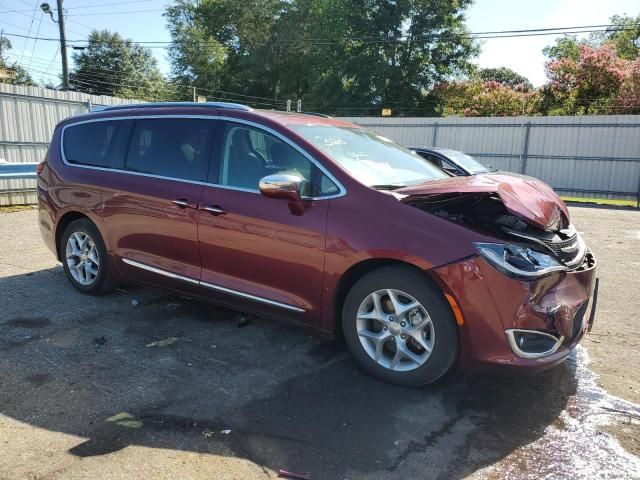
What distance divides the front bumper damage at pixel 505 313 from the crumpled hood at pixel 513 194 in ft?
1.37

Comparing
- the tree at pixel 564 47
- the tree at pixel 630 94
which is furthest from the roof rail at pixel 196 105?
the tree at pixel 564 47

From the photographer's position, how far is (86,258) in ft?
16.4

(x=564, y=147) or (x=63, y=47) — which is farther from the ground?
(x=63, y=47)

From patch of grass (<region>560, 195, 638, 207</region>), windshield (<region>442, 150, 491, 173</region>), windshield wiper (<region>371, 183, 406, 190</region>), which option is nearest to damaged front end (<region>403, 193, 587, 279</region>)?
windshield wiper (<region>371, 183, 406, 190</region>)

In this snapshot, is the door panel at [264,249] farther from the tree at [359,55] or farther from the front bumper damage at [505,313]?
the tree at [359,55]

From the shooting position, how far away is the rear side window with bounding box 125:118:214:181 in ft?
13.4

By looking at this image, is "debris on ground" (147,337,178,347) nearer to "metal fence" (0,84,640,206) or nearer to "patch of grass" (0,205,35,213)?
"patch of grass" (0,205,35,213)

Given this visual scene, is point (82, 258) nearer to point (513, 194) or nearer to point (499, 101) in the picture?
point (513, 194)

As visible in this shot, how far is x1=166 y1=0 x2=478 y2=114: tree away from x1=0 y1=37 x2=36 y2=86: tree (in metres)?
18.3

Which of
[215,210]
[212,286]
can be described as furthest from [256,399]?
[215,210]

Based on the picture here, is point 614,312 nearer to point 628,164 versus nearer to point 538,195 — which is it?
point 538,195

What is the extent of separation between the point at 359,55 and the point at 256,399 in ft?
104

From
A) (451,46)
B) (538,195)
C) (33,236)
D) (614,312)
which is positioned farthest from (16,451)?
(451,46)

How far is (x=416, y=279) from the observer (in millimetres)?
3125
